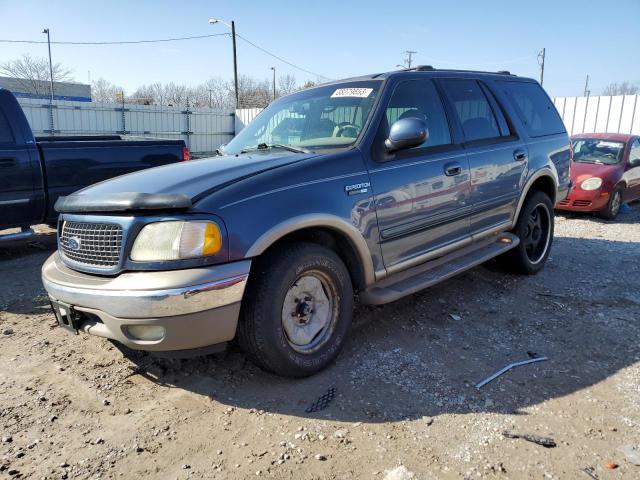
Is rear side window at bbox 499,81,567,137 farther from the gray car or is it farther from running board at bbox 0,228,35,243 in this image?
running board at bbox 0,228,35,243

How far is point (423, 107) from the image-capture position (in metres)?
4.09

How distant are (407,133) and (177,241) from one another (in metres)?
1.72

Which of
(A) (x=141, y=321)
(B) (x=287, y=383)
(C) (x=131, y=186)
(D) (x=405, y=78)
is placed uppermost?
(D) (x=405, y=78)

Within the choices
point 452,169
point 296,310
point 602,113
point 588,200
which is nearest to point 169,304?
point 296,310

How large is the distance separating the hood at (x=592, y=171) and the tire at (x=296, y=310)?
25.3 feet

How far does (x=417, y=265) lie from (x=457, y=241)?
530 mm

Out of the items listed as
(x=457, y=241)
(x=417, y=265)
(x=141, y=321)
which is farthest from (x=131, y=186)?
(x=457, y=241)

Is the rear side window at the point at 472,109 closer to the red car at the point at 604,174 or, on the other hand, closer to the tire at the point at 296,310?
the tire at the point at 296,310

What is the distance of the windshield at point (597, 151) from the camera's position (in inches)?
392

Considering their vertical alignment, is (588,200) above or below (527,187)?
below

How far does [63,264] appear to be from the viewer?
10.6ft

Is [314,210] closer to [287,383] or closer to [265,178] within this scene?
[265,178]

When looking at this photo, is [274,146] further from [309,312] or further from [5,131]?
[5,131]

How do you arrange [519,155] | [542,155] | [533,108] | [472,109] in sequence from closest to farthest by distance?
[472,109] < [519,155] < [542,155] < [533,108]
